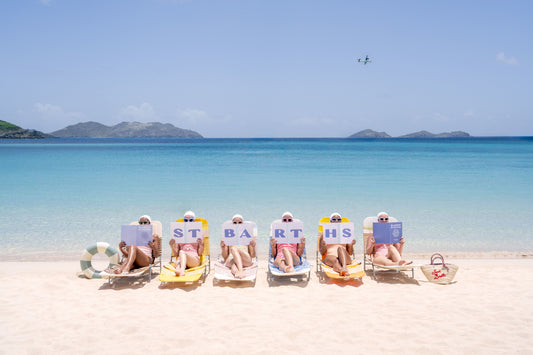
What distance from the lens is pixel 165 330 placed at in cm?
501

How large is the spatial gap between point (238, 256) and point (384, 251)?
8.77 feet

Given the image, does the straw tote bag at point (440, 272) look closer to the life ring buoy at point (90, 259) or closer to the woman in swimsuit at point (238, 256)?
the woman in swimsuit at point (238, 256)

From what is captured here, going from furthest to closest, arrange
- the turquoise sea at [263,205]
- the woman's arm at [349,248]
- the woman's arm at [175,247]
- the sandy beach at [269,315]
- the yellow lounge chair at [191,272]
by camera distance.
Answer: the turquoise sea at [263,205], the woman's arm at [349,248], the woman's arm at [175,247], the yellow lounge chair at [191,272], the sandy beach at [269,315]

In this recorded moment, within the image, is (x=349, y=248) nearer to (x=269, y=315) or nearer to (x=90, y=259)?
(x=269, y=315)

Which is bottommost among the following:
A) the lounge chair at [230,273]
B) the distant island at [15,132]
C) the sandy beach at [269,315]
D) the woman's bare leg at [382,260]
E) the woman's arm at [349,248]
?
the sandy beach at [269,315]

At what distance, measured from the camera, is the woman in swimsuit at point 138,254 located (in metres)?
6.71

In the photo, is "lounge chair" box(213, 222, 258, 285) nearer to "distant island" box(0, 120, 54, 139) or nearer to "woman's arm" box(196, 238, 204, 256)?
"woman's arm" box(196, 238, 204, 256)

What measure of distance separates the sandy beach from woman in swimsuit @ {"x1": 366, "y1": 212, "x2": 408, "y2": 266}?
375mm

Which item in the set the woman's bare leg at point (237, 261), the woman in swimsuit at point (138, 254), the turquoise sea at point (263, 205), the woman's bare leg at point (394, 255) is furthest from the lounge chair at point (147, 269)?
the woman's bare leg at point (394, 255)

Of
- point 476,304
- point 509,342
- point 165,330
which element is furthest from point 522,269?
point 165,330

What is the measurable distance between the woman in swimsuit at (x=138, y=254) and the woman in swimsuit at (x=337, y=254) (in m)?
3.04

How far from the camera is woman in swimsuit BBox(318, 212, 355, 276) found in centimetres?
674

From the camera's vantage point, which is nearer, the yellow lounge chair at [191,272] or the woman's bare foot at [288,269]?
the yellow lounge chair at [191,272]

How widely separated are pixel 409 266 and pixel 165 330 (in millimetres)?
4091
